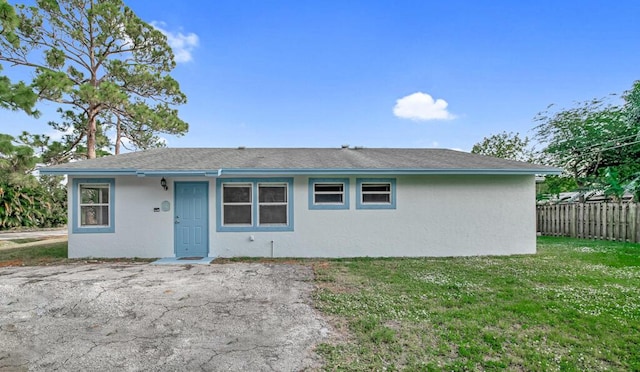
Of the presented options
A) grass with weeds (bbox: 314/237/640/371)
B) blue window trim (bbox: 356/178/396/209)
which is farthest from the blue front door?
blue window trim (bbox: 356/178/396/209)

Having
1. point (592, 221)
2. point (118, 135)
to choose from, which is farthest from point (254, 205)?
point (118, 135)

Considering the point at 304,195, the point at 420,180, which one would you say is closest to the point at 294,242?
the point at 304,195

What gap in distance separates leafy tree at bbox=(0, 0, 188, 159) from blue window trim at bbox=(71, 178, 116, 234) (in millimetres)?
6413

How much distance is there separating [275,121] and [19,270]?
42.5 ft

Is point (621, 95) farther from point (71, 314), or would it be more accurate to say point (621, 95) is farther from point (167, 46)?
point (167, 46)

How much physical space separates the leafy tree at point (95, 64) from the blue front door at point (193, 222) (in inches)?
328

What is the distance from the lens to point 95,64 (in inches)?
560

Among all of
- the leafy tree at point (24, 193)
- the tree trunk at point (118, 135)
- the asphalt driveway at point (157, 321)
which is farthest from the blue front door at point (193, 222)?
the tree trunk at point (118, 135)

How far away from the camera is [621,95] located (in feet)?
48.6

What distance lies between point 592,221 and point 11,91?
1964 cm

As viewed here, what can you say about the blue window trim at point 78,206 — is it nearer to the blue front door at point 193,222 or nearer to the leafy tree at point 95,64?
the blue front door at point 193,222

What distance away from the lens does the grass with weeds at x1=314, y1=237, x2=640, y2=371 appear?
9.03ft

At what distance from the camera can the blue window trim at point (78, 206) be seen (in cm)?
731

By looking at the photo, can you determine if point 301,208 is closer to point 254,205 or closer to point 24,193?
point 254,205
